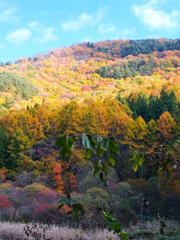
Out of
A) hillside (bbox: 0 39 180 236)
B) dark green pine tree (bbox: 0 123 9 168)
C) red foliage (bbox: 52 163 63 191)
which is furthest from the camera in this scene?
dark green pine tree (bbox: 0 123 9 168)

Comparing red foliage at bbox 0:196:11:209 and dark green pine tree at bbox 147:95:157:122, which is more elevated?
dark green pine tree at bbox 147:95:157:122

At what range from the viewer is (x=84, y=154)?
23672 millimetres

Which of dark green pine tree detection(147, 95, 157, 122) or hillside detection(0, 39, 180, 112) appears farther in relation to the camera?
hillside detection(0, 39, 180, 112)

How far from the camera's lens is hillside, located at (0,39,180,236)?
39.1 feet

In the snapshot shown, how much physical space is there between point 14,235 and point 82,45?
102 meters

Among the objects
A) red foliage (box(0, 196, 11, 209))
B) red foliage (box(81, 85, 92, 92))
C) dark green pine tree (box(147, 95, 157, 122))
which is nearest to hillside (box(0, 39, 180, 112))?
red foliage (box(81, 85, 92, 92))

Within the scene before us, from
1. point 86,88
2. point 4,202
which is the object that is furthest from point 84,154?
point 86,88

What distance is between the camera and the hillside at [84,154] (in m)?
11.9

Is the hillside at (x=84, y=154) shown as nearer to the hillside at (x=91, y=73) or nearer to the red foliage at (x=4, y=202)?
the red foliage at (x=4, y=202)

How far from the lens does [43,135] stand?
1041 inches

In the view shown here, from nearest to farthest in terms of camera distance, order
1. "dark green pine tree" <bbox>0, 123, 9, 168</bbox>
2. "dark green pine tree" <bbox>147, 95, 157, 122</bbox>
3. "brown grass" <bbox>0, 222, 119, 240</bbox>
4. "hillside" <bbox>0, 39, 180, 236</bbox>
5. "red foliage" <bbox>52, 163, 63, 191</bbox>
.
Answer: "brown grass" <bbox>0, 222, 119, 240</bbox> → "hillside" <bbox>0, 39, 180, 236</bbox> → "red foliage" <bbox>52, 163, 63, 191</bbox> → "dark green pine tree" <bbox>0, 123, 9, 168</bbox> → "dark green pine tree" <bbox>147, 95, 157, 122</bbox>

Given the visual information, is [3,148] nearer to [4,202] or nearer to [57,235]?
[4,202]

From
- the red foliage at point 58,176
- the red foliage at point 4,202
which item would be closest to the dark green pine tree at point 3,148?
the red foliage at point 58,176

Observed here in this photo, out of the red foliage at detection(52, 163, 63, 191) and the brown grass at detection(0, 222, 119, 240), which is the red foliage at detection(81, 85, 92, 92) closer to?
the red foliage at detection(52, 163, 63, 191)
